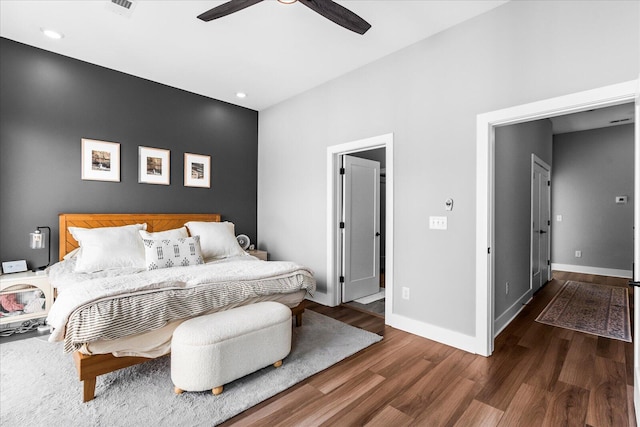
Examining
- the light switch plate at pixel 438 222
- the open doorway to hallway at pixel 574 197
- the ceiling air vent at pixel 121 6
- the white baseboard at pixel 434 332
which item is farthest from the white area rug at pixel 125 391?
the ceiling air vent at pixel 121 6

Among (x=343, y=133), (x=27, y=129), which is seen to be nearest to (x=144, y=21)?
(x=27, y=129)

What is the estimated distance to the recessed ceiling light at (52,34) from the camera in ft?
9.52

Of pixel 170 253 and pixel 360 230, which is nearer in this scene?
pixel 170 253

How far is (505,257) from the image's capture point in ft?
11.0

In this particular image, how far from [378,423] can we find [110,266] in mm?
2689

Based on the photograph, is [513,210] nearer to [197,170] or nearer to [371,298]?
[371,298]

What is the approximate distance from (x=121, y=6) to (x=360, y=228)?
333cm

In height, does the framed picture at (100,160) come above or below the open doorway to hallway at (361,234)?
above

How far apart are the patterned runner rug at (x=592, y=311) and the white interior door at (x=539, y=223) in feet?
1.22

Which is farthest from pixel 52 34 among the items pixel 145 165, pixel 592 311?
pixel 592 311

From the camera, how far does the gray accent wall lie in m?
3.14

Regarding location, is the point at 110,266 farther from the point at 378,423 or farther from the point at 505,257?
the point at 505,257

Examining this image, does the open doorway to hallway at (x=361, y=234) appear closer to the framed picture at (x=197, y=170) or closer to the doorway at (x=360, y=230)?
the doorway at (x=360, y=230)

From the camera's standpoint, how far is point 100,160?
11.9ft
